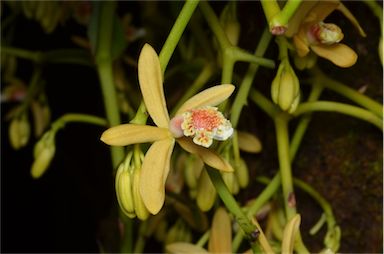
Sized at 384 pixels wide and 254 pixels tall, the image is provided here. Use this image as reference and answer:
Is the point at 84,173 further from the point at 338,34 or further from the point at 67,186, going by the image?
the point at 338,34

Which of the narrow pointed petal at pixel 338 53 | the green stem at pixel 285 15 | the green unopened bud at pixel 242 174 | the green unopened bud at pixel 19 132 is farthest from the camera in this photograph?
the green unopened bud at pixel 19 132

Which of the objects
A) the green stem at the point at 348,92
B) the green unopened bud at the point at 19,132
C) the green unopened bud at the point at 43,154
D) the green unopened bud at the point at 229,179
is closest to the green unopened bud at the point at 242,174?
the green unopened bud at the point at 229,179

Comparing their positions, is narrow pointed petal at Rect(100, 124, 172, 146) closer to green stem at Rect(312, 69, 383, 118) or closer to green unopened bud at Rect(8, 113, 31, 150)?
green stem at Rect(312, 69, 383, 118)

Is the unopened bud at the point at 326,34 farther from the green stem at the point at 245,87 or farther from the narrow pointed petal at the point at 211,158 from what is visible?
the narrow pointed petal at the point at 211,158

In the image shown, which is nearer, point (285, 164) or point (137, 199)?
point (137, 199)

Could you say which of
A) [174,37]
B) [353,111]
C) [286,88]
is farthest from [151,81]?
[353,111]

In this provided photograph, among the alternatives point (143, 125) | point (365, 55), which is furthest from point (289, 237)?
point (365, 55)

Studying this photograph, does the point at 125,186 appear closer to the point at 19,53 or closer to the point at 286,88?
the point at 286,88

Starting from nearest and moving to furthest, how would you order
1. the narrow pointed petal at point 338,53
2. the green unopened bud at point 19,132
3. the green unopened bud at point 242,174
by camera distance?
the narrow pointed petal at point 338,53 < the green unopened bud at point 242,174 < the green unopened bud at point 19,132
